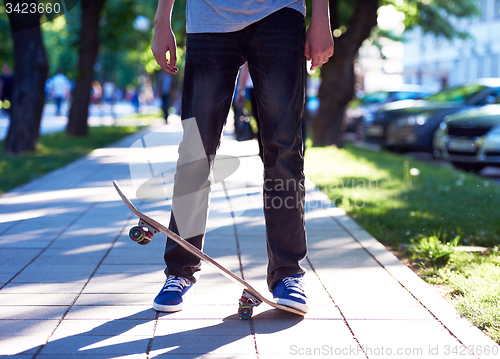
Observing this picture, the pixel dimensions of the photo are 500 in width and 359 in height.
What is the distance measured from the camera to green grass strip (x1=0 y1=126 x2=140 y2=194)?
25.0ft

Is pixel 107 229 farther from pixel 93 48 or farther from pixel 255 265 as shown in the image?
pixel 93 48

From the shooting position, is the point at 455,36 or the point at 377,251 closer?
the point at 377,251

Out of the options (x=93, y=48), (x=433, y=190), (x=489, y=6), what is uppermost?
(x=489, y=6)

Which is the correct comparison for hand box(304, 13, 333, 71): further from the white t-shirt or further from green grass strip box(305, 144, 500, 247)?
green grass strip box(305, 144, 500, 247)

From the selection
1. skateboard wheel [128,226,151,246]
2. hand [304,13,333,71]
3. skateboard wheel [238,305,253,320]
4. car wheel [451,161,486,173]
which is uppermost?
A: hand [304,13,333,71]

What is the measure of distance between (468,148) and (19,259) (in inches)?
302

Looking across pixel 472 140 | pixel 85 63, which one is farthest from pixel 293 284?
pixel 85 63

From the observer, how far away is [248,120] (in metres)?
10.4

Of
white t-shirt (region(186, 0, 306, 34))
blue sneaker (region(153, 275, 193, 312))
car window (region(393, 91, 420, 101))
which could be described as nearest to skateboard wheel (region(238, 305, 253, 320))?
blue sneaker (region(153, 275, 193, 312))

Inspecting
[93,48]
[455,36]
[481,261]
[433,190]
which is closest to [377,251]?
[481,261]

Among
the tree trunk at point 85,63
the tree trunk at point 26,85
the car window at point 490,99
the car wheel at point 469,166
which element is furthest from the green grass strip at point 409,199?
the tree trunk at point 85,63

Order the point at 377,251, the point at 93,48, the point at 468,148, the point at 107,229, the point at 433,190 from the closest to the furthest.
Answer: the point at 377,251, the point at 107,229, the point at 433,190, the point at 468,148, the point at 93,48

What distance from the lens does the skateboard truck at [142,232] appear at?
8.77ft

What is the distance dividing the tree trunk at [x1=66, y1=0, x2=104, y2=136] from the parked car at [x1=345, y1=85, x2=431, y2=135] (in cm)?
751
